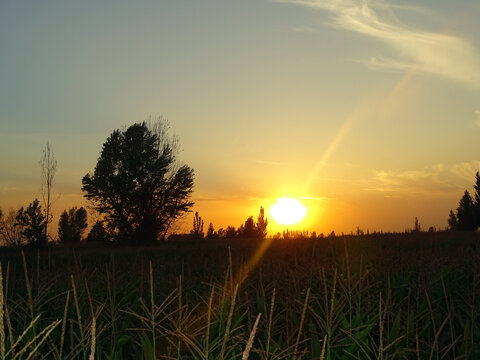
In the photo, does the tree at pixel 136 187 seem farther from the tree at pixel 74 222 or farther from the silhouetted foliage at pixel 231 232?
the tree at pixel 74 222

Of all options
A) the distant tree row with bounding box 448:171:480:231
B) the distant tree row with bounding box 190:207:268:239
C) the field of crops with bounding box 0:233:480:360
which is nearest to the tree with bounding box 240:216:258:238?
the distant tree row with bounding box 190:207:268:239

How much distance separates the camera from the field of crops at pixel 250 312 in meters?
3.68

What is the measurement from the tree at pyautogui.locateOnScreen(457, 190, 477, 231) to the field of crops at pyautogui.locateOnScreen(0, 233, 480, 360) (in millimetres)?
58947

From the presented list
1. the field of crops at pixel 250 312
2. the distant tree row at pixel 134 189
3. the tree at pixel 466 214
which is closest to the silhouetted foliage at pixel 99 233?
the distant tree row at pixel 134 189

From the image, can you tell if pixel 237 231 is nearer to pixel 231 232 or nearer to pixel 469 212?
pixel 231 232

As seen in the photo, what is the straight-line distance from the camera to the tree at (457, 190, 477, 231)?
68.5 meters

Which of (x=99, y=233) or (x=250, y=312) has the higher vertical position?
(x=99, y=233)

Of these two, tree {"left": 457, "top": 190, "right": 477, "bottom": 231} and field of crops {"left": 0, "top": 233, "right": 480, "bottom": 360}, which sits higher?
tree {"left": 457, "top": 190, "right": 477, "bottom": 231}

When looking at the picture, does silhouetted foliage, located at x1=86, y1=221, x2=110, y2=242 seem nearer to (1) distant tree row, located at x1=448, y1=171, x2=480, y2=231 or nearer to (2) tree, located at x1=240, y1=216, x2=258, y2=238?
(2) tree, located at x1=240, y1=216, x2=258, y2=238

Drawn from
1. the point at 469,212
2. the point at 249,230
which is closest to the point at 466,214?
the point at 469,212

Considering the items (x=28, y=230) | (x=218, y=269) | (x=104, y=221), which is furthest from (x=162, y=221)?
(x=218, y=269)

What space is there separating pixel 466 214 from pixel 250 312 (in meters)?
70.5

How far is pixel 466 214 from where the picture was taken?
69.8m

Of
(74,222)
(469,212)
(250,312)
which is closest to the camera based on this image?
(250,312)
